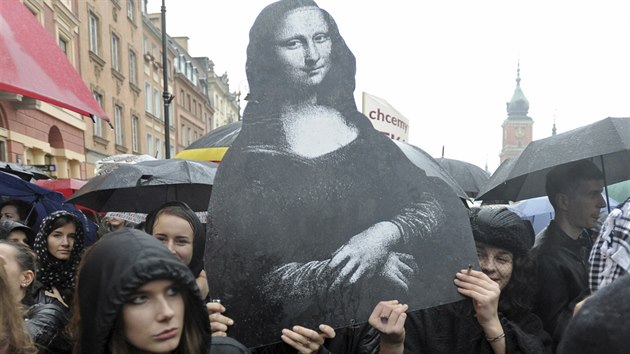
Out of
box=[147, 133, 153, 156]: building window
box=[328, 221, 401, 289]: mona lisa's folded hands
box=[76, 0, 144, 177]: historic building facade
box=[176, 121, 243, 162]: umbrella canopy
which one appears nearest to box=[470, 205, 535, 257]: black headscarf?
box=[328, 221, 401, 289]: mona lisa's folded hands

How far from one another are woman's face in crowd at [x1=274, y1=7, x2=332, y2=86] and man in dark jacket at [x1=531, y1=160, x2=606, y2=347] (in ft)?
4.28

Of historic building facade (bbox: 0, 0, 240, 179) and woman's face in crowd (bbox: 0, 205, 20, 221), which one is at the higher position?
historic building facade (bbox: 0, 0, 240, 179)

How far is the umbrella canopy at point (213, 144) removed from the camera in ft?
13.3

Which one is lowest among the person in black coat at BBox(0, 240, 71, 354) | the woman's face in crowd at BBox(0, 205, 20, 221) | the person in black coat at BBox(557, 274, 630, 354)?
the person in black coat at BBox(0, 240, 71, 354)

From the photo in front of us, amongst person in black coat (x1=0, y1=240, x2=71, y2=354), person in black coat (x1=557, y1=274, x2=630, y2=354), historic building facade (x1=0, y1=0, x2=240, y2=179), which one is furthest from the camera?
historic building facade (x1=0, y1=0, x2=240, y2=179)

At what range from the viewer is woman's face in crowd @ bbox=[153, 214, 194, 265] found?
2.86 metres

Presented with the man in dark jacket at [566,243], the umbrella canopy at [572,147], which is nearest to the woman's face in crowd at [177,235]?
the man in dark jacket at [566,243]

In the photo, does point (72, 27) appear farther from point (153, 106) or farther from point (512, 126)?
point (512, 126)

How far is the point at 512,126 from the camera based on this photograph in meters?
108

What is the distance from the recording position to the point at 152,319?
1.88 m

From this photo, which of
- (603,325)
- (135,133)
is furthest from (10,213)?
(135,133)

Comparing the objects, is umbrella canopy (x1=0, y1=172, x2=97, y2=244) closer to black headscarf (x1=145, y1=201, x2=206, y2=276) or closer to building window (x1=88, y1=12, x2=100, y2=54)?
black headscarf (x1=145, y1=201, x2=206, y2=276)

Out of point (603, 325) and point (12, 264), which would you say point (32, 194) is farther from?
point (603, 325)

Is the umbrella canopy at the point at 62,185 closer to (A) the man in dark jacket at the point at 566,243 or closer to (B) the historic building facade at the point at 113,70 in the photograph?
(A) the man in dark jacket at the point at 566,243
